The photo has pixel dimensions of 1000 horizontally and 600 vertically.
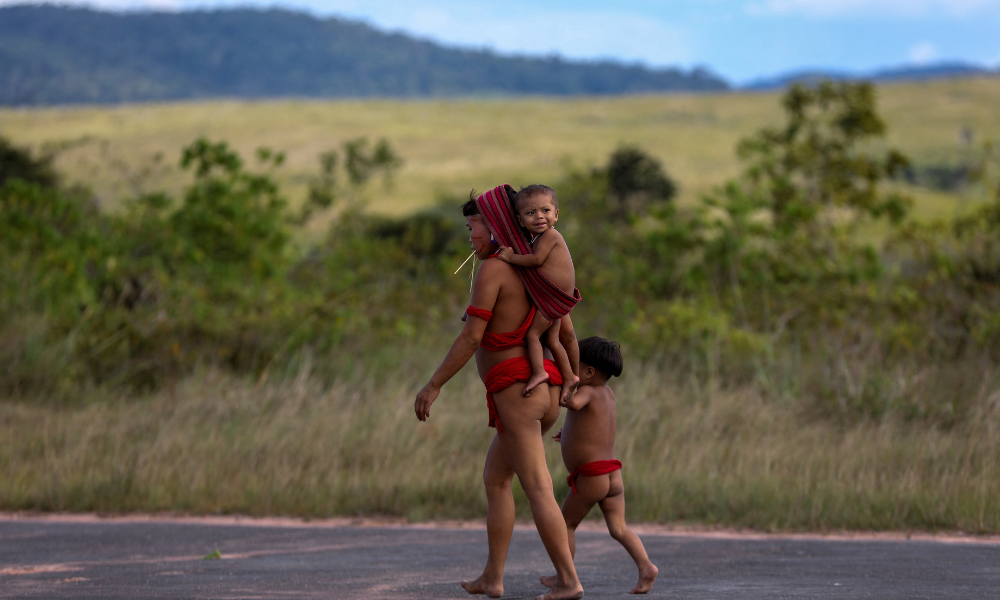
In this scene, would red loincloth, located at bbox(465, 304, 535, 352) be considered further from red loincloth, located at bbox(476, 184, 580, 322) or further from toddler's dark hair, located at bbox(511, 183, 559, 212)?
toddler's dark hair, located at bbox(511, 183, 559, 212)

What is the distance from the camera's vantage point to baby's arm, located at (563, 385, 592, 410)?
14.8ft

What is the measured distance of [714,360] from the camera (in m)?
10.8

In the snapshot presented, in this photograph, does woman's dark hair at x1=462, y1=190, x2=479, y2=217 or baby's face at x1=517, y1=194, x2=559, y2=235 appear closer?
baby's face at x1=517, y1=194, x2=559, y2=235

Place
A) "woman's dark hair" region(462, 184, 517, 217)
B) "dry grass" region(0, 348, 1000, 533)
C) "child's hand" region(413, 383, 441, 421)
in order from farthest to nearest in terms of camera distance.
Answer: "dry grass" region(0, 348, 1000, 533) → "woman's dark hair" region(462, 184, 517, 217) → "child's hand" region(413, 383, 441, 421)

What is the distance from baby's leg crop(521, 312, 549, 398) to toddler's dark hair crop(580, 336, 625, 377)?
39 cm

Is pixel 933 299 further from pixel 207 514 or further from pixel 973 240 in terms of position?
pixel 207 514

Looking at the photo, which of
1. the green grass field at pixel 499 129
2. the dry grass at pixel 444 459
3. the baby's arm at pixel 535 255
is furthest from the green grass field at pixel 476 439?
the green grass field at pixel 499 129

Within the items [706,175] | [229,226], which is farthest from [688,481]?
[706,175]

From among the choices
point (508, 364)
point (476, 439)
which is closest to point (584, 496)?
point (508, 364)

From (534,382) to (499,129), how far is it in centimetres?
11185

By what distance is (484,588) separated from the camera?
4.43 m

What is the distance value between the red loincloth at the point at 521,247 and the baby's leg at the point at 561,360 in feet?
0.39

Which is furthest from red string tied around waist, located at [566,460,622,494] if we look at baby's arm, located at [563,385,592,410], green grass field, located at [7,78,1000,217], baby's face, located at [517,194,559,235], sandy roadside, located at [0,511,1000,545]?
green grass field, located at [7,78,1000,217]

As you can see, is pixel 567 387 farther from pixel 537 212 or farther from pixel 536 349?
pixel 537 212
